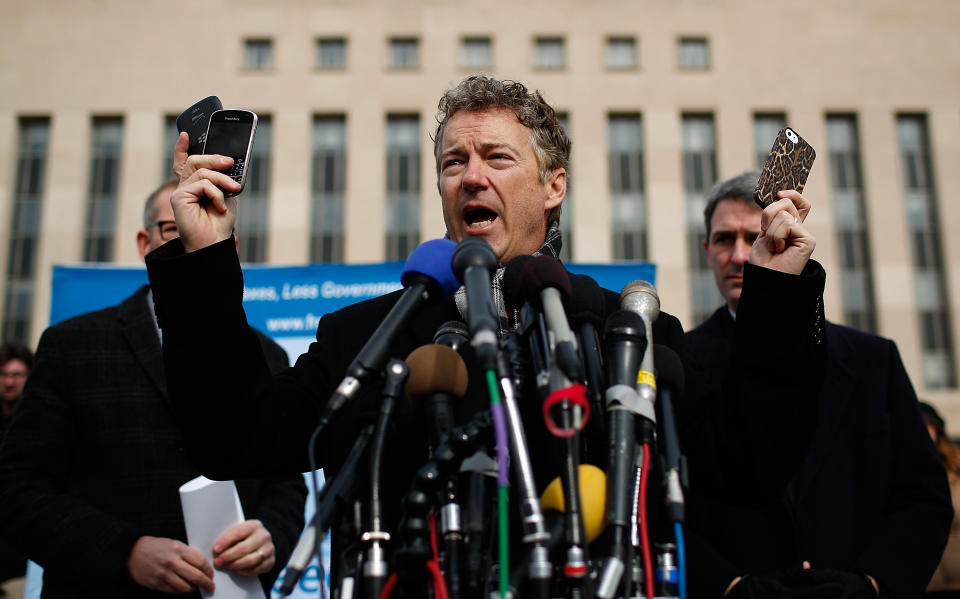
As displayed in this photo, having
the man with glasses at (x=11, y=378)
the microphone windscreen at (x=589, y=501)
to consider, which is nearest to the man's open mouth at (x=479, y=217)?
the microphone windscreen at (x=589, y=501)

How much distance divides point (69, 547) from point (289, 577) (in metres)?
1.76

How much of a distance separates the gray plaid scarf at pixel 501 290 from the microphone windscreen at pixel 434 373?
0.72 feet

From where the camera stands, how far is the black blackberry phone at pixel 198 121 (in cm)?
184

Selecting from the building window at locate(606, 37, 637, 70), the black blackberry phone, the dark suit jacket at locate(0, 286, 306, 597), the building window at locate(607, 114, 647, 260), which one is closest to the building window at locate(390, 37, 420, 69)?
the building window at locate(606, 37, 637, 70)

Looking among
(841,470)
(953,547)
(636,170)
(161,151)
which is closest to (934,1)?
(636,170)

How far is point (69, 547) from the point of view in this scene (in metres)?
2.66

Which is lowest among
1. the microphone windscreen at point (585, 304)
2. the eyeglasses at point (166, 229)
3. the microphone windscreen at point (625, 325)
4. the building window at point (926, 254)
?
the microphone windscreen at point (625, 325)

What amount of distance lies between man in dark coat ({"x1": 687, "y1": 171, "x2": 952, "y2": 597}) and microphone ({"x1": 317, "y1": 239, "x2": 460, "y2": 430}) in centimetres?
117

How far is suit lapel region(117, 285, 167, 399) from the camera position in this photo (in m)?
3.04

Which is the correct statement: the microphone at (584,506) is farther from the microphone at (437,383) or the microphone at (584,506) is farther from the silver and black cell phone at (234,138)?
the silver and black cell phone at (234,138)

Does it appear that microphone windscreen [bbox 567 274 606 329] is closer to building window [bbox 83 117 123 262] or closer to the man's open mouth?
the man's open mouth

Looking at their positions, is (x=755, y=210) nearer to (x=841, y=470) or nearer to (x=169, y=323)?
(x=841, y=470)

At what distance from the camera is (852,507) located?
281cm

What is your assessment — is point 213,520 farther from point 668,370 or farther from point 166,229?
point 668,370
